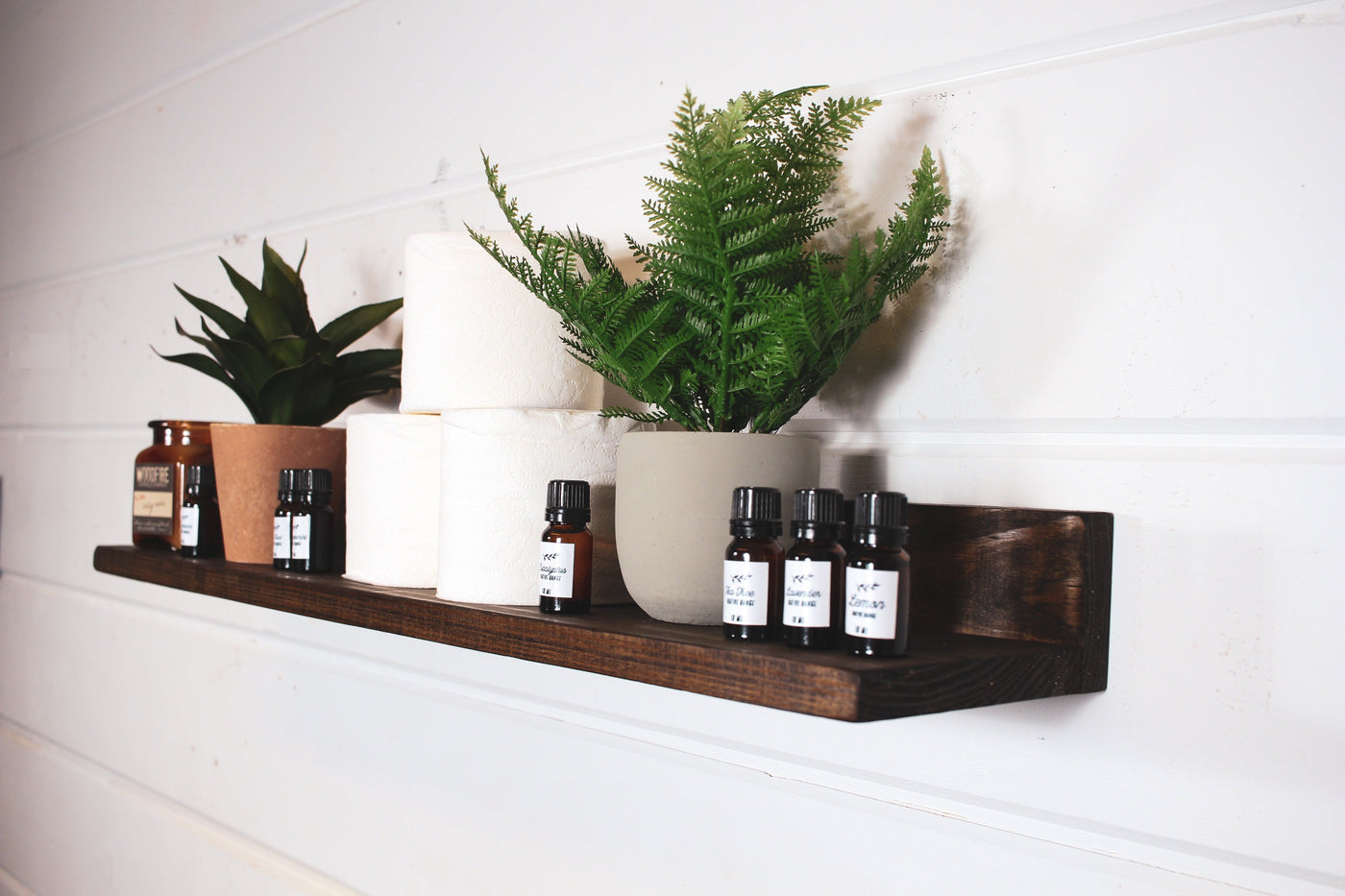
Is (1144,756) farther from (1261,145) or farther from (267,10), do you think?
(267,10)

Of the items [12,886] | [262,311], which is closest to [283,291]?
[262,311]

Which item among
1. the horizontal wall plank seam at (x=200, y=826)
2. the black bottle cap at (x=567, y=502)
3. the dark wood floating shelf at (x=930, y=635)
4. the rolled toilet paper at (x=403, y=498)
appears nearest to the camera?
Result: the dark wood floating shelf at (x=930, y=635)

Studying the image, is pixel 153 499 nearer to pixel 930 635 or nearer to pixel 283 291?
pixel 283 291

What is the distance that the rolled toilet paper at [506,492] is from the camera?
1.96 ft

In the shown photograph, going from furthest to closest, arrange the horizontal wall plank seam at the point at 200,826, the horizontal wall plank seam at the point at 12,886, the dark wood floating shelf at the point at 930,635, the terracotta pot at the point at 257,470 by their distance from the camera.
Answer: the horizontal wall plank seam at the point at 12,886, the horizontal wall plank seam at the point at 200,826, the terracotta pot at the point at 257,470, the dark wood floating shelf at the point at 930,635

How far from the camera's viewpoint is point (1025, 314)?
1.80ft

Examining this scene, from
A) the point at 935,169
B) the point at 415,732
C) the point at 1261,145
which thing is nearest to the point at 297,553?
the point at 415,732

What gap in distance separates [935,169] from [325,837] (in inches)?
32.0

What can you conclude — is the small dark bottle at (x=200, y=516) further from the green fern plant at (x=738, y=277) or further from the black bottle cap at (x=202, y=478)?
the green fern plant at (x=738, y=277)

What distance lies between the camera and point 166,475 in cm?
89

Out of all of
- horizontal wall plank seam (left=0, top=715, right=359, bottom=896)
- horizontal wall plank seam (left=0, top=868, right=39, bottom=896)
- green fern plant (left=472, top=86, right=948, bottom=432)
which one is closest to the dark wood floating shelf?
green fern plant (left=472, top=86, right=948, bottom=432)

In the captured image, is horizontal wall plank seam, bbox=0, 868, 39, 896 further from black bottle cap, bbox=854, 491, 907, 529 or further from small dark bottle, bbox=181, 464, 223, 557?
black bottle cap, bbox=854, 491, 907, 529

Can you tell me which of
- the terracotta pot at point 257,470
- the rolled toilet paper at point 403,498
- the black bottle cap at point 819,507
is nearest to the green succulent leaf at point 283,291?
the terracotta pot at point 257,470

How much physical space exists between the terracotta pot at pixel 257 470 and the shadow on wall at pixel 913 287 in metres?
0.41
